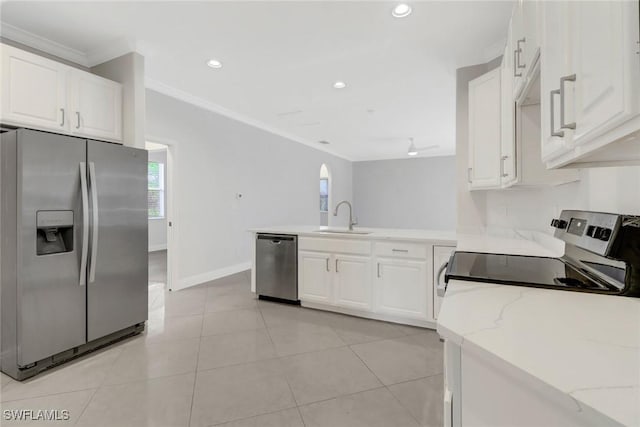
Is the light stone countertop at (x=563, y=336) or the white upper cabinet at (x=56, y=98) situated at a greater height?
the white upper cabinet at (x=56, y=98)

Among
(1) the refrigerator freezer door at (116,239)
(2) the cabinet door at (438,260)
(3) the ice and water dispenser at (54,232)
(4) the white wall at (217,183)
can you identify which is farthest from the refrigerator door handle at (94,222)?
(2) the cabinet door at (438,260)

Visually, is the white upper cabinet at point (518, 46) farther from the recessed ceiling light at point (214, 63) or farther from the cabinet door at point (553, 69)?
the recessed ceiling light at point (214, 63)

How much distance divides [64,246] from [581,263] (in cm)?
316

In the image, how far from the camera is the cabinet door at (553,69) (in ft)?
2.88

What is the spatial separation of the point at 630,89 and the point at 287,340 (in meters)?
2.60

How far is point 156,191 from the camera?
7.77 metres

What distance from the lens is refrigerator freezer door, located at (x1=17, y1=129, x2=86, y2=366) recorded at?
6.61 feet

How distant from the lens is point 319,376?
6.83ft

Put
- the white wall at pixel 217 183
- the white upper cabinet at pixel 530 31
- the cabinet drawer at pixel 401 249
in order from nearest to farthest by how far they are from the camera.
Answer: the white upper cabinet at pixel 530 31
the cabinet drawer at pixel 401 249
the white wall at pixel 217 183

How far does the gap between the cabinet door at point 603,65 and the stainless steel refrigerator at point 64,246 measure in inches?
112

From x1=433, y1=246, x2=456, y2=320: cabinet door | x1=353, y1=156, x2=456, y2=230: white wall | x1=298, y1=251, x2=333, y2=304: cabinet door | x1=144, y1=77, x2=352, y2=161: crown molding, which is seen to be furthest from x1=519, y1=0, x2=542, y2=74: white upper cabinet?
x1=353, y1=156, x2=456, y2=230: white wall

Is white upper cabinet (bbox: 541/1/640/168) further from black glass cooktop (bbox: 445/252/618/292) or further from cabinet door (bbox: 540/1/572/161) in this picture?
black glass cooktop (bbox: 445/252/618/292)

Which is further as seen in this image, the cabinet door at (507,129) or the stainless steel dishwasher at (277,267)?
the stainless steel dishwasher at (277,267)

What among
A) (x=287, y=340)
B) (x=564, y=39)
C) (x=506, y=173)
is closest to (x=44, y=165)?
(x=287, y=340)
